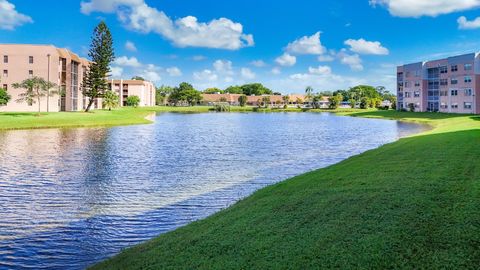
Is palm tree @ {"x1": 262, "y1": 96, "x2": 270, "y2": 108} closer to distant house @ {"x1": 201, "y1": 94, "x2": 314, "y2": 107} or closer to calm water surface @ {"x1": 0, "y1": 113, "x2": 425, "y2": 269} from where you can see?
distant house @ {"x1": 201, "y1": 94, "x2": 314, "y2": 107}

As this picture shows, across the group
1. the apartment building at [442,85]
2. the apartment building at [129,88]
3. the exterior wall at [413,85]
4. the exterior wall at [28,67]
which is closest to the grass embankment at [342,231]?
the exterior wall at [28,67]

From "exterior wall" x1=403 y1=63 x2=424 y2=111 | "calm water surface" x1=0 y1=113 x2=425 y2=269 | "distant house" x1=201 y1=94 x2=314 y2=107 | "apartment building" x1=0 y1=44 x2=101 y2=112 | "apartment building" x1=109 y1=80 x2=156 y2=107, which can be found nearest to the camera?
"calm water surface" x1=0 y1=113 x2=425 y2=269

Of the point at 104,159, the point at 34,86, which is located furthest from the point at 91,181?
the point at 34,86

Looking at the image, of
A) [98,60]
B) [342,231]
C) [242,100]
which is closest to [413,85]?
[98,60]

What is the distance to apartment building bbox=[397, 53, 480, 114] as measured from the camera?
8231cm

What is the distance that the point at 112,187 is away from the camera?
59.1 feet

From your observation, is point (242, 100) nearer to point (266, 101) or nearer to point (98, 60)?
point (266, 101)

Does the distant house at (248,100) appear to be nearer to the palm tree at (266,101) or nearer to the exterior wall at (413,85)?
the palm tree at (266,101)

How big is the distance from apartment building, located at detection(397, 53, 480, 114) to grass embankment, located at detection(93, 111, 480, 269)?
261ft

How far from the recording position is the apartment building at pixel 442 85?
82312 mm

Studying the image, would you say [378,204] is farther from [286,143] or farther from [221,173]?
[286,143]

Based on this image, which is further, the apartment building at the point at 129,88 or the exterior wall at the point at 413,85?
the apartment building at the point at 129,88

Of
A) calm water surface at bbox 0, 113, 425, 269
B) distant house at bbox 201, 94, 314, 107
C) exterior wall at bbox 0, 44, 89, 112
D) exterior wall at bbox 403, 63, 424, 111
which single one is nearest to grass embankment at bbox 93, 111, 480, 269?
calm water surface at bbox 0, 113, 425, 269

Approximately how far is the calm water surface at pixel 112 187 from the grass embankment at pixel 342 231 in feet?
6.90
